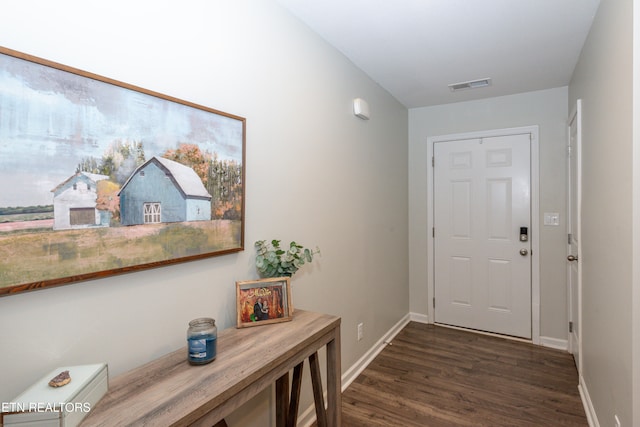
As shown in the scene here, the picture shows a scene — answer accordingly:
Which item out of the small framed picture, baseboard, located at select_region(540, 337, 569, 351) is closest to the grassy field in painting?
the small framed picture

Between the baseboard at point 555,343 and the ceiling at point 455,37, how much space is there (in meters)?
2.36

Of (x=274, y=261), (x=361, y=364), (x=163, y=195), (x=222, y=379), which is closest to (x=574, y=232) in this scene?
(x=361, y=364)

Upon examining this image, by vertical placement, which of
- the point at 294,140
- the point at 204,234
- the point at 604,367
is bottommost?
the point at 604,367

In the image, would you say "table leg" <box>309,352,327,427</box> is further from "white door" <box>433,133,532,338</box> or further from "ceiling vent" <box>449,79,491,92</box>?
"ceiling vent" <box>449,79,491,92</box>

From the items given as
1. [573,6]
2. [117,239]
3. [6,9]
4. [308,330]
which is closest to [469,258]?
[573,6]

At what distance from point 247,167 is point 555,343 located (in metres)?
3.32

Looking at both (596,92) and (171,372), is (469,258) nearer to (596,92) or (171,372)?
(596,92)

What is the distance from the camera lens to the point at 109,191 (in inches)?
44.2

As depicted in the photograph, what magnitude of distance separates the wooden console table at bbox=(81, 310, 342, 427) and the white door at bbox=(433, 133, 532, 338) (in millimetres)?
2490

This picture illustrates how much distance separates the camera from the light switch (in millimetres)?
3234

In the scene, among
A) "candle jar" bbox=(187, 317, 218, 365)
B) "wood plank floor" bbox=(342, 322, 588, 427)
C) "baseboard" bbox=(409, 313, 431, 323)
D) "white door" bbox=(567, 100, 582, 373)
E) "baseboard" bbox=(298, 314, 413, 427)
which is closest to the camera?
"candle jar" bbox=(187, 317, 218, 365)

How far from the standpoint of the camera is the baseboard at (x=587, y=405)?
204 cm

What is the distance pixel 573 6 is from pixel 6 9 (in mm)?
2534

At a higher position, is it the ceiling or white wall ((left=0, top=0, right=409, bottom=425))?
the ceiling
